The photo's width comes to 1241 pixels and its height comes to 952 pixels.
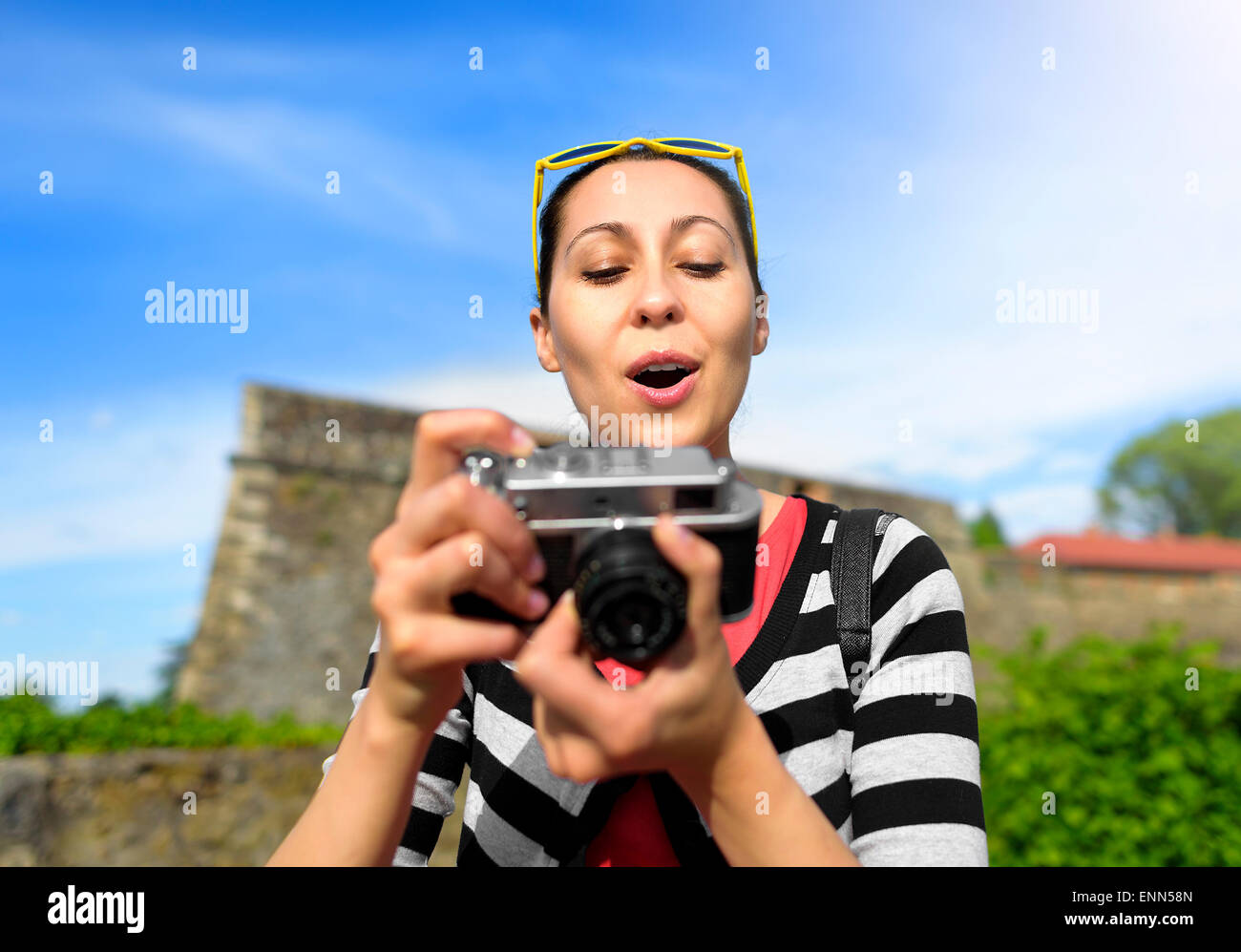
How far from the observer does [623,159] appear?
2.11 meters

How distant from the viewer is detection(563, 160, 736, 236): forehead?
1931 millimetres

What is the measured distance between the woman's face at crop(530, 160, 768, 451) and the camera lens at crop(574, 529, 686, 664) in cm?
67

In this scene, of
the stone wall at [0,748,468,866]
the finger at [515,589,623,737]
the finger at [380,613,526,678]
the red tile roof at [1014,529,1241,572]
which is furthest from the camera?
the red tile roof at [1014,529,1241,572]

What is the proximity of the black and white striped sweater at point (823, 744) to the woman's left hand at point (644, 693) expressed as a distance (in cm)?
40

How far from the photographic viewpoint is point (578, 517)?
135cm

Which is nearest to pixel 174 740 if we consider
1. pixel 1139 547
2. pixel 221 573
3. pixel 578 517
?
A: pixel 221 573

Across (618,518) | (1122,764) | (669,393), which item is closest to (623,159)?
(669,393)

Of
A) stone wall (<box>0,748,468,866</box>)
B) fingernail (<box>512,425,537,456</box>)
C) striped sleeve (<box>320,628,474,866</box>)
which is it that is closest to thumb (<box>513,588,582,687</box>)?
fingernail (<box>512,425,537,456</box>)

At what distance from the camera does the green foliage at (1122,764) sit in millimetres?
4914

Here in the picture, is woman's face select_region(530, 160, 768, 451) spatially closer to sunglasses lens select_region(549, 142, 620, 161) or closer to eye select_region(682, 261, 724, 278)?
eye select_region(682, 261, 724, 278)

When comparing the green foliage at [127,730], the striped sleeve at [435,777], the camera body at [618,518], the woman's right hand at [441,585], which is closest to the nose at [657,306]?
the camera body at [618,518]

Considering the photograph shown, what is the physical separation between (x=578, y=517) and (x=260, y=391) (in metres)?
12.3
